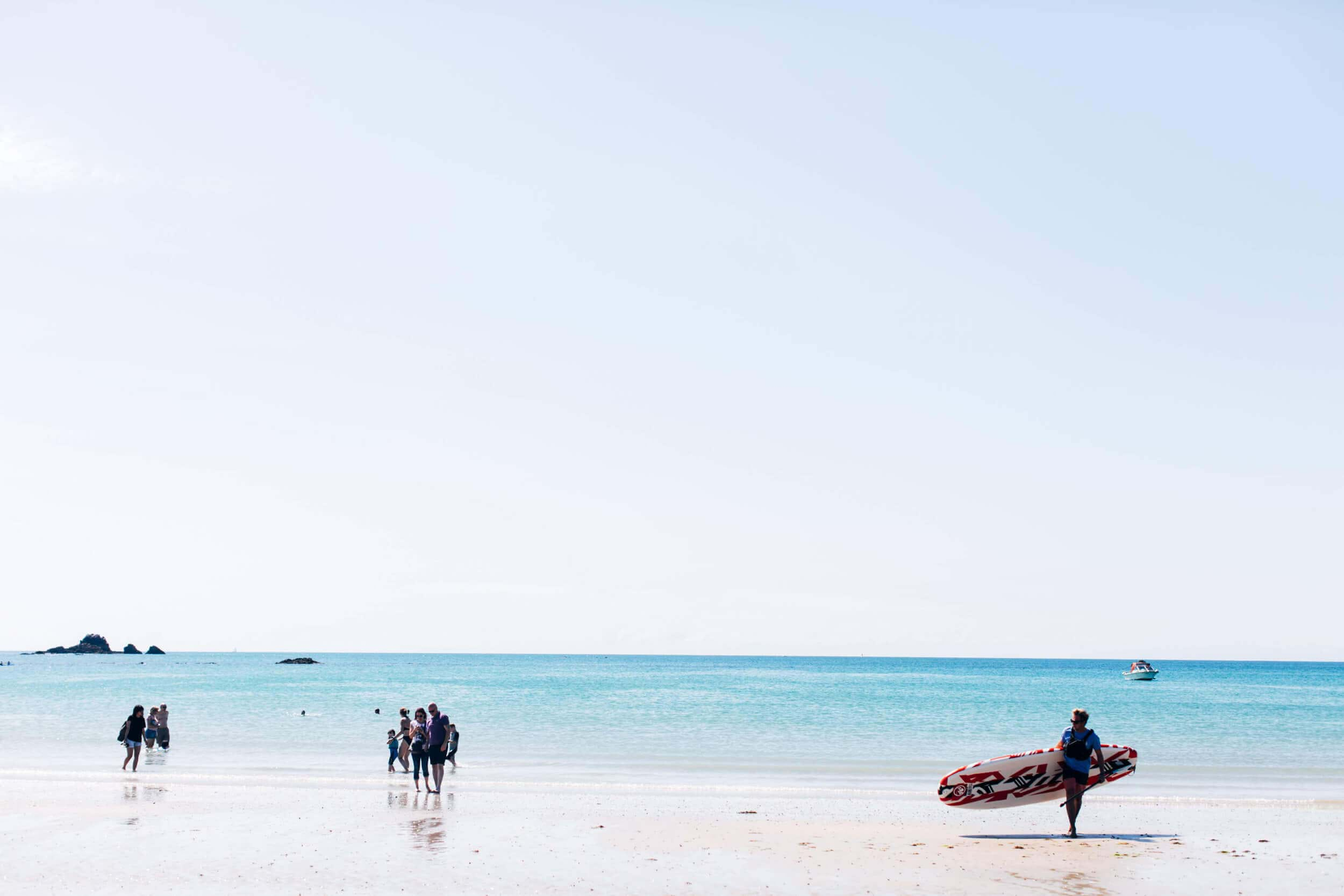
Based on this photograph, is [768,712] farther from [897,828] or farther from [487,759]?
[897,828]

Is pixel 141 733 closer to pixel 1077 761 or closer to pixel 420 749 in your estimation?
pixel 420 749

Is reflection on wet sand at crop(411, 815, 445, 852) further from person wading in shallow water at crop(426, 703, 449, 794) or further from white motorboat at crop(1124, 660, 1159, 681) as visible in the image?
white motorboat at crop(1124, 660, 1159, 681)

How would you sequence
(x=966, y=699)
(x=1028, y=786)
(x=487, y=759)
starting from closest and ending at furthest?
1. (x=1028, y=786)
2. (x=487, y=759)
3. (x=966, y=699)

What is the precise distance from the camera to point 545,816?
17.5 meters

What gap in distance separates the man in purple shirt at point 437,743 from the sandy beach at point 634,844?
46 centimetres

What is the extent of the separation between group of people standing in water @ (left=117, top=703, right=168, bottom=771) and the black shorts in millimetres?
19316

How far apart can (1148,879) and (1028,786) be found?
151 inches

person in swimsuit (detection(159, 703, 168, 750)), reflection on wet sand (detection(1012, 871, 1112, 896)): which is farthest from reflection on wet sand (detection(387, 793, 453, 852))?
person in swimsuit (detection(159, 703, 168, 750))

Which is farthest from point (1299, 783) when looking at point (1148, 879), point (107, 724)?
point (107, 724)

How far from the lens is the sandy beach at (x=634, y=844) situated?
12.3 meters

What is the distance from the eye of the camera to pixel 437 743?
1969 cm

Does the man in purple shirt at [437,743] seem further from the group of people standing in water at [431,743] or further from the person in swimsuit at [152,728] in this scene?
the person in swimsuit at [152,728]

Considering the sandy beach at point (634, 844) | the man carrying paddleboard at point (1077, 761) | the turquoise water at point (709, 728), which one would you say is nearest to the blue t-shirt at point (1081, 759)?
the man carrying paddleboard at point (1077, 761)

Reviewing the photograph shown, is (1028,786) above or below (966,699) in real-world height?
above
